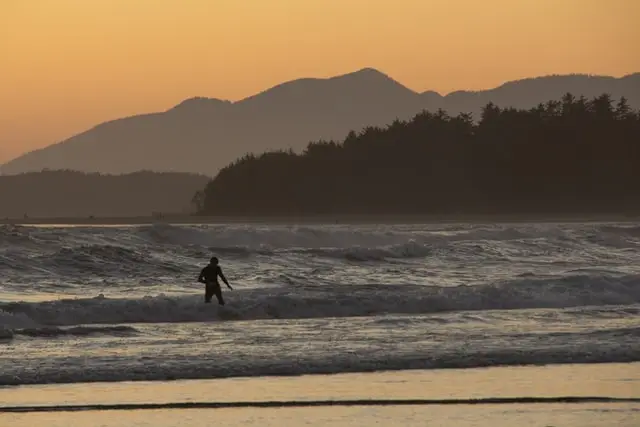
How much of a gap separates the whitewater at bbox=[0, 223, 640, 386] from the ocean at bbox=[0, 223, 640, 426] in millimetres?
44

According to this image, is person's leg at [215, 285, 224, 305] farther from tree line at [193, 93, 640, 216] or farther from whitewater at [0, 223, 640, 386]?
tree line at [193, 93, 640, 216]

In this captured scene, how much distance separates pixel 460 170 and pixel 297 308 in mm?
80120

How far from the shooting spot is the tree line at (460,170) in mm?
102125

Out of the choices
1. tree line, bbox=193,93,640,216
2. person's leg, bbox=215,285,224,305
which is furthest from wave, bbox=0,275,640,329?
tree line, bbox=193,93,640,216

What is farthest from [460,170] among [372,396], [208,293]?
[372,396]

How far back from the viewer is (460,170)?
355 ft

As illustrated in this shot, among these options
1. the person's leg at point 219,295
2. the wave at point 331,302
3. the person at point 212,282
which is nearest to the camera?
the wave at point 331,302

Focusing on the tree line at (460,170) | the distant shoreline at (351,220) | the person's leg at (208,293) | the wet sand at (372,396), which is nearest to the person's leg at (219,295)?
the person's leg at (208,293)

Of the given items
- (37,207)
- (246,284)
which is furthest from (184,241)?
(37,207)

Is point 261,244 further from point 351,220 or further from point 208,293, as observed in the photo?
point 351,220

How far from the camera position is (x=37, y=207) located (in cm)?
14050

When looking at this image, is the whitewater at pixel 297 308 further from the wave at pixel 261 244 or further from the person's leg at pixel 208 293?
the person's leg at pixel 208 293

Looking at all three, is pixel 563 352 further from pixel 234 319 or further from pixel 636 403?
pixel 234 319

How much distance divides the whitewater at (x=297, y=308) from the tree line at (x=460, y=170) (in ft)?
157
